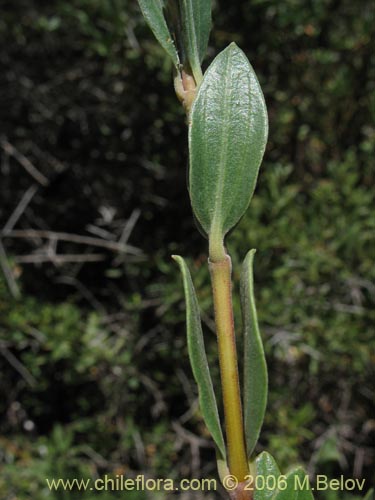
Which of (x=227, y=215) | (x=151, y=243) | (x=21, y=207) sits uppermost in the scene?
(x=227, y=215)

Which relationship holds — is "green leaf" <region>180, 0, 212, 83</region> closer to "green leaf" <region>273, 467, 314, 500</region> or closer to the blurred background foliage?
"green leaf" <region>273, 467, 314, 500</region>

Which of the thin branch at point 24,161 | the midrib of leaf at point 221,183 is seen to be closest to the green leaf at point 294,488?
the midrib of leaf at point 221,183

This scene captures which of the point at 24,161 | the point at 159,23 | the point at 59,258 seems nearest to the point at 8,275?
the point at 59,258

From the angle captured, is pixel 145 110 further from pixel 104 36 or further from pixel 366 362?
pixel 366 362

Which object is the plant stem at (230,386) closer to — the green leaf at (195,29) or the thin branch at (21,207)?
the green leaf at (195,29)

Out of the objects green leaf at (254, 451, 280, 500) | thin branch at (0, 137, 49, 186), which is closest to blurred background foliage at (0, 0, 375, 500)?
thin branch at (0, 137, 49, 186)

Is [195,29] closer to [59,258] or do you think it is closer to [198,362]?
[198,362]

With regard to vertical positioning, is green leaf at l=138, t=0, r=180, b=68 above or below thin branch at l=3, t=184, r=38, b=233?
above
